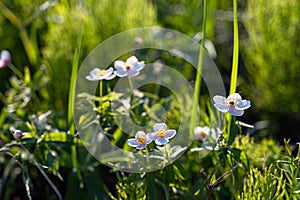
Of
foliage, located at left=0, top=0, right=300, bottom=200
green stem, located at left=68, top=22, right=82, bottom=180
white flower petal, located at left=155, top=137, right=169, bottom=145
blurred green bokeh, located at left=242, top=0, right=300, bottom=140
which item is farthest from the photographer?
blurred green bokeh, located at left=242, top=0, right=300, bottom=140

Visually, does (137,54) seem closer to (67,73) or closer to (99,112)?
(67,73)

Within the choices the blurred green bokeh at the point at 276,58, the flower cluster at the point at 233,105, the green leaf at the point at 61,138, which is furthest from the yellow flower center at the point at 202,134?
the blurred green bokeh at the point at 276,58

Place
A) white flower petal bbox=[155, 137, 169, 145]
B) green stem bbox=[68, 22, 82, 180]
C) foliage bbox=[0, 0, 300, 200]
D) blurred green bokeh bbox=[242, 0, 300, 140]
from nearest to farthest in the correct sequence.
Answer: white flower petal bbox=[155, 137, 169, 145], foliage bbox=[0, 0, 300, 200], green stem bbox=[68, 22, 82, 180], blurred green bokeh bbox=[242, 0, 300, 140]

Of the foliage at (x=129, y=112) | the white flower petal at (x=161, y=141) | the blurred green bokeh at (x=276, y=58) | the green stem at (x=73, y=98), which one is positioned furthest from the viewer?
the blurred green bokeh at (x=276, y=58)

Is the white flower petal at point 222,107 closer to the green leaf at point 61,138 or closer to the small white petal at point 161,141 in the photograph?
the small white petal at point 161,141

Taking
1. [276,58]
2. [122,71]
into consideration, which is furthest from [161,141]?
[276,58]

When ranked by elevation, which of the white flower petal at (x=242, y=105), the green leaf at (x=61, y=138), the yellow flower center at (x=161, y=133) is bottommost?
the green leaf at (x=61, y=138)

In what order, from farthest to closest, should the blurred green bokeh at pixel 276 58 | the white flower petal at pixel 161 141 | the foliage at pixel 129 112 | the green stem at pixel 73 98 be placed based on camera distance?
the blurred green bokeh at pixel 276 58, the green stem at pixel 73 98, the foliage at pixel 129 112, the white flower petal at pixel 161 141

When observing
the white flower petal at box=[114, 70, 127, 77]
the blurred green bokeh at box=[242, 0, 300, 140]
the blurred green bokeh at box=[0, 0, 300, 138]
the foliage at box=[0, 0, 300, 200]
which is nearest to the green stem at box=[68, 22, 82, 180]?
the foliage at box=[0, 0, 300, 200]

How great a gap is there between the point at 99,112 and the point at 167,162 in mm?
217

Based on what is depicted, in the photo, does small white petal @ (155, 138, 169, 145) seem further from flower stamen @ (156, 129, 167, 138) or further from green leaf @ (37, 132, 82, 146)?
green leaf @ (37, 132, 82, 146)

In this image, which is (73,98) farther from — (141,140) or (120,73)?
(141,140)

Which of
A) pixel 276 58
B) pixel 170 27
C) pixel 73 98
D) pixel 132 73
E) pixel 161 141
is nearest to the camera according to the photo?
pixel 161 141

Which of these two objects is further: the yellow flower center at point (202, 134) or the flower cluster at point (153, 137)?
the yellow flower center at point (202, 134)
